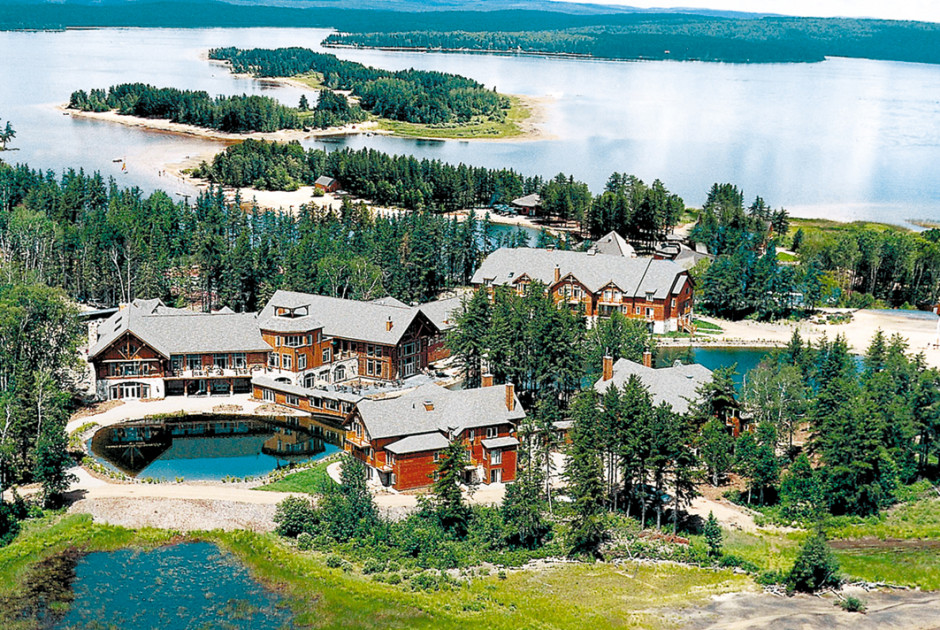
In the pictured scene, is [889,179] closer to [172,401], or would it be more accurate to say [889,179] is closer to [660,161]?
[660,161]

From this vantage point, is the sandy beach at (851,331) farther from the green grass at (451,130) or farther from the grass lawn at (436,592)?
the green grass at (451,130)

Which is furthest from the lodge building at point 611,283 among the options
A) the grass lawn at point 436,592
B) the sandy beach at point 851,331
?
the grass lawn at point 436,592

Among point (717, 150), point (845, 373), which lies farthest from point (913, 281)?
point (717, 150)

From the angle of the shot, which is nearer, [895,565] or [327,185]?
[895,565]

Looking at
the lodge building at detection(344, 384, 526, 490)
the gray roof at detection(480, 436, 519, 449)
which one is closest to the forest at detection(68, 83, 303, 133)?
Answer: the lodge building at detection(344, 384, 526, 490)

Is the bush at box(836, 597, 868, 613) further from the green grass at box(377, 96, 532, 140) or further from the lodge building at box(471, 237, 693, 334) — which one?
the green grass at box(377, 96, 532, 140)

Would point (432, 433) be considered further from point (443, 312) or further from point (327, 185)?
point (327, 185)

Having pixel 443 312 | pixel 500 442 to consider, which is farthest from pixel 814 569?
pixel 443 312
